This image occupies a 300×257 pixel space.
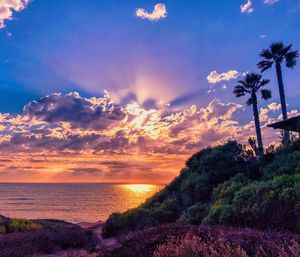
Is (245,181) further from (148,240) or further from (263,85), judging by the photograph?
(263,85)

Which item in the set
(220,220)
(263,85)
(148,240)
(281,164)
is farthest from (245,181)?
(263,85)

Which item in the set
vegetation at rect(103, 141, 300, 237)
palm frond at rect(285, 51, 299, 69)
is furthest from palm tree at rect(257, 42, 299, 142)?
vegetation at rect(103, 141, 300, 237)

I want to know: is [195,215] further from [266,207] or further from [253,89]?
[253,89]

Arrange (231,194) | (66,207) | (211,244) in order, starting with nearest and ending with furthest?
(211,244), (231,194), (66,207)

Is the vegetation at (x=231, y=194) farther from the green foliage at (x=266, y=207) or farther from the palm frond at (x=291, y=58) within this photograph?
the palm frond at (x=291, y=58)

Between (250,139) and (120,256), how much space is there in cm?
2259

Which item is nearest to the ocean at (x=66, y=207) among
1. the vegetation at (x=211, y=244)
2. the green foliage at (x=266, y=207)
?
the green foliage at (x=266, y=207)

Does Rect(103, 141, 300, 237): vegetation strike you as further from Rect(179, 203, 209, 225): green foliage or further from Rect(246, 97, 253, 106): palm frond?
Rect(246, 97, 253, 106): palm frond

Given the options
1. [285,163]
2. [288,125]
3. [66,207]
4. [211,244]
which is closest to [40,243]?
[211,244]

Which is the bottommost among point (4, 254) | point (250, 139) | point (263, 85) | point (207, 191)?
point (4, 254)

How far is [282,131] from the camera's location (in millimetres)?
30797

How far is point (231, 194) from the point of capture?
1677 centimetres

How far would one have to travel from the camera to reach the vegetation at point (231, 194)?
40.0ft

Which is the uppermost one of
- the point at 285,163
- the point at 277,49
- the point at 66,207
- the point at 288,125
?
the point at 277,49
